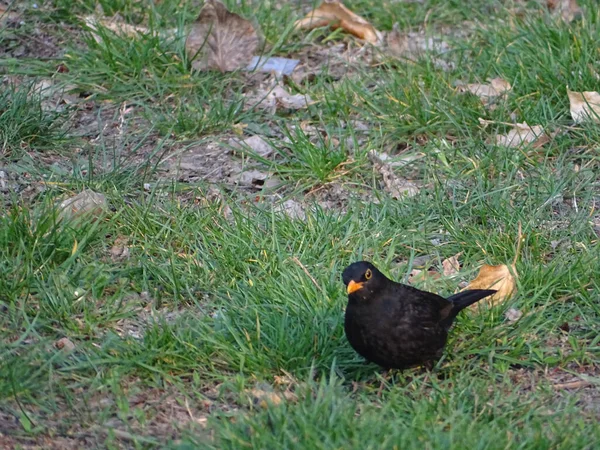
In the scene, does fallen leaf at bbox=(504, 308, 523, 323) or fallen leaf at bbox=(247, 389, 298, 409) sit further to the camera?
fallen leaf at bbox=(504, 308, 523, 323)

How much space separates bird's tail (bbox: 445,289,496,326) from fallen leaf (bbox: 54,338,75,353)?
1.55 meters

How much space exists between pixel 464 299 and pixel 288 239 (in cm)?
101

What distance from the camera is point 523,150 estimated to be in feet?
16.8

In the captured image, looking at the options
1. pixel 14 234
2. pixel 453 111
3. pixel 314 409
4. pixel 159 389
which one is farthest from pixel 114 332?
pixel 453 111

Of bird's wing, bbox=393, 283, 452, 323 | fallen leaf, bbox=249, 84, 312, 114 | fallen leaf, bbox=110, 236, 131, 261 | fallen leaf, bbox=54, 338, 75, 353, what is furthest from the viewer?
fallen leaf, bbox=249, 84, 312, 114

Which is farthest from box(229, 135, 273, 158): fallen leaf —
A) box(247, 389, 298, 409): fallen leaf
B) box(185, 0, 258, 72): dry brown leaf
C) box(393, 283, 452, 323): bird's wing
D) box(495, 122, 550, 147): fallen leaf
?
box(247, 389, 298, 409): fallen leaf

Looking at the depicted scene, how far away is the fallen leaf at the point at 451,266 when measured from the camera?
4.38m

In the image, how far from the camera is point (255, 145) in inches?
215

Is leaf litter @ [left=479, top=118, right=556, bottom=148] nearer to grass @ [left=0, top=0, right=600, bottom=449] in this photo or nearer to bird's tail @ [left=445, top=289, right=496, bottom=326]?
grass @ [left=0, top=0, right=600, bottom=449]

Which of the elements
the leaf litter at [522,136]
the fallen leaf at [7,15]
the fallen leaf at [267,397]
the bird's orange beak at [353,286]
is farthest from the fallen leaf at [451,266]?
the fallen leaf at [7,15]

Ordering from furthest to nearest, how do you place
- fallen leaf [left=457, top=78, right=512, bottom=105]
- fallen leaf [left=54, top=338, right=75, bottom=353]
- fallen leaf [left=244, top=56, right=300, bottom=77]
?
fallen leaf [left=244, top=56, right=300, bottom=77]
fallen leaf [left=457, top=78, right=512, bottom=105]
fallen leaf [left=54, top=338, right=75, bottom=353]

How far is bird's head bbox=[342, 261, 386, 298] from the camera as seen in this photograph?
359cm

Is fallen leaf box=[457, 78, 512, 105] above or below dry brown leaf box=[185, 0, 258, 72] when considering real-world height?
above

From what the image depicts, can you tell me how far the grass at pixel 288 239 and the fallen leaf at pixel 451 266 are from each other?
56mm
